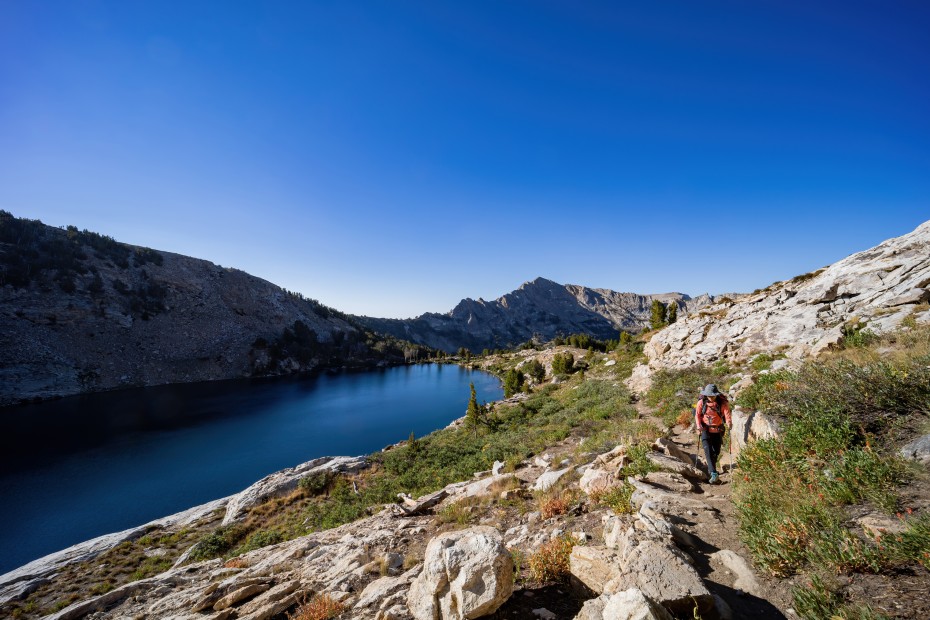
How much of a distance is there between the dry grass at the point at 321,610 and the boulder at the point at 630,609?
501 cm

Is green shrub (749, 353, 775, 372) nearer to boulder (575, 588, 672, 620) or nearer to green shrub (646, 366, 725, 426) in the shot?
green shrub (646, 366, 725, 426)

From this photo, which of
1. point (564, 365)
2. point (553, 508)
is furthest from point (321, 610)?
point (564, 365)

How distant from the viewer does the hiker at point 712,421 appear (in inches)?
327

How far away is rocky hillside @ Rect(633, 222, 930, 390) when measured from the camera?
13.2m

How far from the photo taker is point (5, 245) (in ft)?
287

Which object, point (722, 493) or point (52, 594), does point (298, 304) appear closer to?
point (52, 594)

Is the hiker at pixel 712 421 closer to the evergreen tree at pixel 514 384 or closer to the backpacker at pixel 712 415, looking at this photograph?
the backpacker at pixel 712 415

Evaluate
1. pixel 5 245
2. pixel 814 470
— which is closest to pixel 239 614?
pixel 814 470

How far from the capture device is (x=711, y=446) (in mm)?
8508

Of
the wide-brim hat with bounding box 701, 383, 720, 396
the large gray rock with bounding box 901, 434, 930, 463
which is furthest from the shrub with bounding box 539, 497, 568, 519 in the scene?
the large gray rock with bounding box 901, 434, 930, 463

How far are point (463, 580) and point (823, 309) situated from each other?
72.9 ft

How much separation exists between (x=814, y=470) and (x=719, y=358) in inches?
675

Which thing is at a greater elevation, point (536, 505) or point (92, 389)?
point (536, 505)

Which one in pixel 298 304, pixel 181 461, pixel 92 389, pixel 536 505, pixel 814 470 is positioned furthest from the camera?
pixel 298 304
